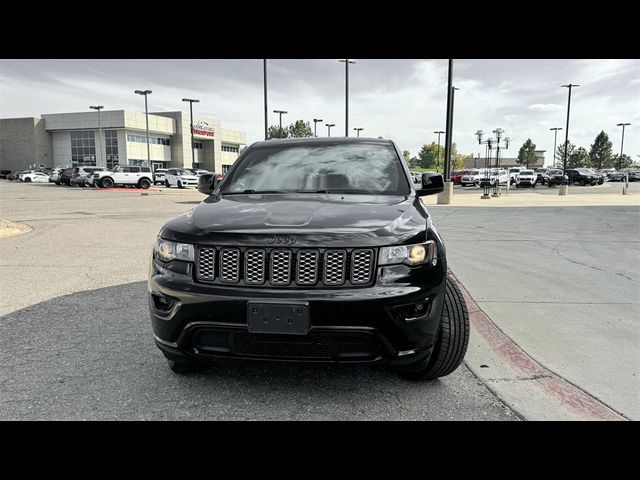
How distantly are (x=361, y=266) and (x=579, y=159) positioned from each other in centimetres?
11989

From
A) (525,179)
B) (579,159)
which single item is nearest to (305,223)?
(525,179)

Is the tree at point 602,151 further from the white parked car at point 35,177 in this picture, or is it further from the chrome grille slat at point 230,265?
the chrome grille slat at point 230,265

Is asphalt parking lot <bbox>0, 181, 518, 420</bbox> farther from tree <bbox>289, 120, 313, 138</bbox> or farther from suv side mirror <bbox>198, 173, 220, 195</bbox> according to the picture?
tree <bbox>289, 120, 313, 138</bbox>

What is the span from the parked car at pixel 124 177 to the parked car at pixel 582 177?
126ft

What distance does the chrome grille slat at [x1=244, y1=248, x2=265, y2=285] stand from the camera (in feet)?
8.59

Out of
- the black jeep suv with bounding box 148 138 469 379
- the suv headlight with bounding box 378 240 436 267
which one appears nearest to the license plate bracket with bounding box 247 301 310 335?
the black jeep suv with bounding box 148 138 469 379

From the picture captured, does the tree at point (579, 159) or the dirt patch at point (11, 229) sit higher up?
the tree at point (579, 159)

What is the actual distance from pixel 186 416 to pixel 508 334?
2826 millimetres

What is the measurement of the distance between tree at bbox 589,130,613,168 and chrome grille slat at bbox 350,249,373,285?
398 ft

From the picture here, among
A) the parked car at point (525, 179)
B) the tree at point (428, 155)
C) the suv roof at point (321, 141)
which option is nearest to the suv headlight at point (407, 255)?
the suv roof at point (321, 141)

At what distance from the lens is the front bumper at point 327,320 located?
2504 millimetres

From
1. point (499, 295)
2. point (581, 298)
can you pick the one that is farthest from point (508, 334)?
point (581, 298)
